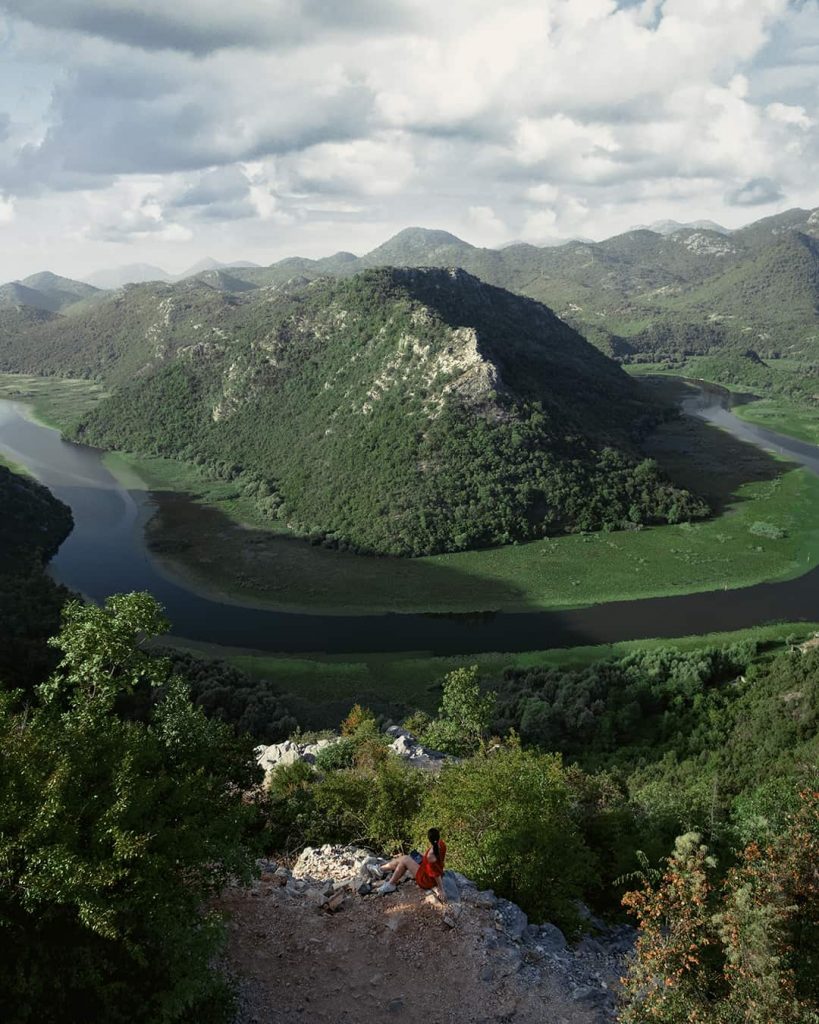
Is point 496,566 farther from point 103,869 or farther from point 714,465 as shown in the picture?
point 103,869

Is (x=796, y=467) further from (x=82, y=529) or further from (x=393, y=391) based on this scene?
(x=82, y=529)

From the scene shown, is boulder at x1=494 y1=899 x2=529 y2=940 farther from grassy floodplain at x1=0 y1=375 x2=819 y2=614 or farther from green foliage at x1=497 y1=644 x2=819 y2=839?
grassy floodplain at x1=0 y1=375 x2=819 y2=614

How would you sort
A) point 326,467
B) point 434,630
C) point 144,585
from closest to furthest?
point 434,630, point 144,585, point 326,467

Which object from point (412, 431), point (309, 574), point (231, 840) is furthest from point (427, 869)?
point (412, 431)

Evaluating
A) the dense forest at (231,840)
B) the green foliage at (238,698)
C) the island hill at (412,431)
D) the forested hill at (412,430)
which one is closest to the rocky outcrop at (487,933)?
the dense forest at (231,840)

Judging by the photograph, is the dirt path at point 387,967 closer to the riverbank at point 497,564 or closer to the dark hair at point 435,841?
the dark hair at point 435,841

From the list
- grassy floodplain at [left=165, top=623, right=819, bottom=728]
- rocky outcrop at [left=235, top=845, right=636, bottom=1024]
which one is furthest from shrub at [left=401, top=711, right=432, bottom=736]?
rocky outcrop at [left=235, top=845, right=636, bottom=1024]

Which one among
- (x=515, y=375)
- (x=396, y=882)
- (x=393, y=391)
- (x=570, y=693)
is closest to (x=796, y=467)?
(x=515, y=375)
